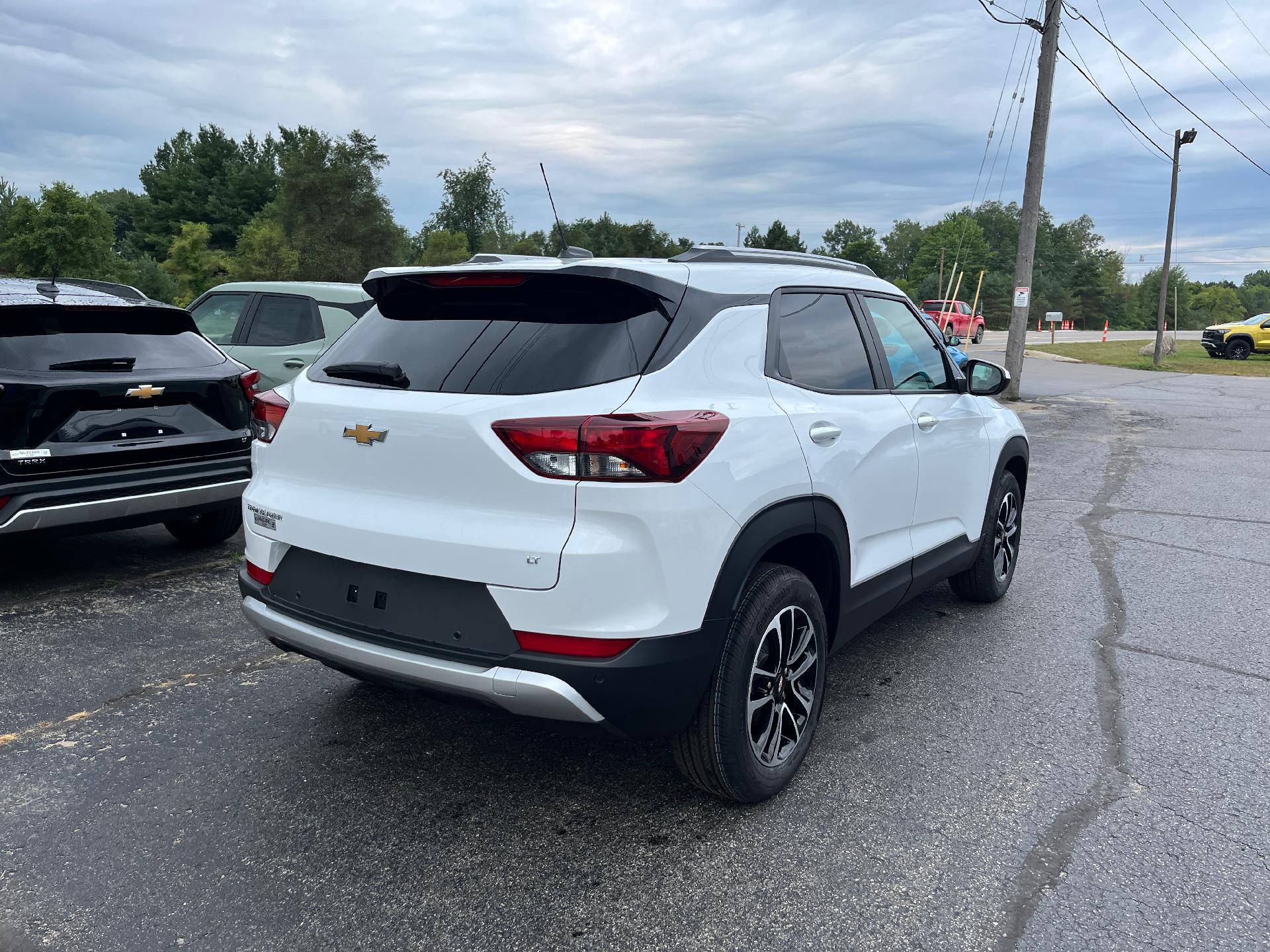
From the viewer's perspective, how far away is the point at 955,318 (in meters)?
42.3

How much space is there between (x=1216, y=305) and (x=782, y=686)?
7422 inches

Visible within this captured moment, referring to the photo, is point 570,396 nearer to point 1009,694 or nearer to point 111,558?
point 1009,694

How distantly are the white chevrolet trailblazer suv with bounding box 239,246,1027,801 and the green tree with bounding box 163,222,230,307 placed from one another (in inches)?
2851

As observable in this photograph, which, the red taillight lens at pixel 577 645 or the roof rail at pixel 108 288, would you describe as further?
the roof rail at pixel 108 288

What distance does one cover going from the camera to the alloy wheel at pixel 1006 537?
17.5ft

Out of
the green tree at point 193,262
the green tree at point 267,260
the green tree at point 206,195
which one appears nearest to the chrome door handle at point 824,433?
the green tree at point 267,260

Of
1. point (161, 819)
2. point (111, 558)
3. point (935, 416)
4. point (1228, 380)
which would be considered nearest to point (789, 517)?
point (935, 416)

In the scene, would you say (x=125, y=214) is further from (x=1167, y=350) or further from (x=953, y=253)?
(x=1167, y=350)

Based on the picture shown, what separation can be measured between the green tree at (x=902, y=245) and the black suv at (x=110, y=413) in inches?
5786

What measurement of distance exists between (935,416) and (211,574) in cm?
435

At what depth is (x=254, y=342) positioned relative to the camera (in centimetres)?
945

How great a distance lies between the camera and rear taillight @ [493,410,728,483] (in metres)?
2.56

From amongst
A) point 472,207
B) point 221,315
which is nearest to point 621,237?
point 472,207

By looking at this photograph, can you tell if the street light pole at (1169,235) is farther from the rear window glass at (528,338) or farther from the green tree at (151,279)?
the green tree at (151,279)
